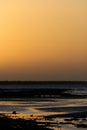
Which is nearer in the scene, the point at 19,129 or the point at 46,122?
the point at 19,129

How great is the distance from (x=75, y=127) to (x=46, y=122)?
348 centimetres

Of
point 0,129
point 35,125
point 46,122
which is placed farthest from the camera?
point 46,122

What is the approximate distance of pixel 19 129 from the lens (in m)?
30.1

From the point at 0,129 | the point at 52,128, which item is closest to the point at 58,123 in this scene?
the point at 52,128

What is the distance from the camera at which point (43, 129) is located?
30.0 m

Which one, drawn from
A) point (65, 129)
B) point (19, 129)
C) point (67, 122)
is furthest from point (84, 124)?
point (19, 129)

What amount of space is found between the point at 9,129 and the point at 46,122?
16.5ft

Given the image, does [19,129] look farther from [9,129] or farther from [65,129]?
[65,129]

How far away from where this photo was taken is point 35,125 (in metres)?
32.2

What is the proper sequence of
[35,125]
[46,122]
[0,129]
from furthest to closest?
[46,122] < [35,125] < [0,129]

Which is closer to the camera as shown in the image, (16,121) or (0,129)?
(0,129)

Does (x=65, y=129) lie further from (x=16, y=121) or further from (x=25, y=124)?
(x=16, y=121)

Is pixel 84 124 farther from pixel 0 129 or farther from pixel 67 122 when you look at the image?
pixel 0 129

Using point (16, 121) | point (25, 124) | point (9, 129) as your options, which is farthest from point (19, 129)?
point (16, 121)
